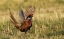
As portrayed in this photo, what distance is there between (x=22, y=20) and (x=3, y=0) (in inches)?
578

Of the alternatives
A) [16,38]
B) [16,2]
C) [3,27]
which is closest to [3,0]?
[16,2]

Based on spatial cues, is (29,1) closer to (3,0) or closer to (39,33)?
(3,0)

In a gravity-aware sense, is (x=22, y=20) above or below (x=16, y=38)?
above

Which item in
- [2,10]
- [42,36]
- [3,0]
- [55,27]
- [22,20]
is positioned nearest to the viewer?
[22,20]

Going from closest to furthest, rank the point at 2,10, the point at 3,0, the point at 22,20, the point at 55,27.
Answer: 1. the point at 22,20
2. the point at 55,27
3. the point at 2,10
4. the point at 3,0

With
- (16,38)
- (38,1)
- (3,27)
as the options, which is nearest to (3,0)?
(38,1)

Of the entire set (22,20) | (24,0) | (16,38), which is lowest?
(24,0)

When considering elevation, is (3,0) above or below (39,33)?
below

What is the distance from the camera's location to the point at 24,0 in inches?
826

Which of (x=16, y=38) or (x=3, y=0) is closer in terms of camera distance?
(x=16, y=38)

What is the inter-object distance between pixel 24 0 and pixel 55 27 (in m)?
13.5

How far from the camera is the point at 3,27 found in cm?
774

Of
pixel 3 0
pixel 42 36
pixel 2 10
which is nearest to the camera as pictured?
pixel 42 36

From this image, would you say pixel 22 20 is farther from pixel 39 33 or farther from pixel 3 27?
pixel 3 27
